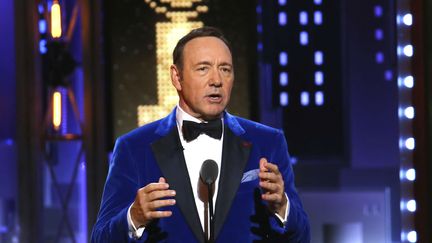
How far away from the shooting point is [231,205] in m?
1.87

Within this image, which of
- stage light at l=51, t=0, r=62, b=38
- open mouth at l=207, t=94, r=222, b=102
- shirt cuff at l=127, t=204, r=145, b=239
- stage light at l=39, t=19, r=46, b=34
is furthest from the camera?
stage light at l=39, t=19, r=46, b=34

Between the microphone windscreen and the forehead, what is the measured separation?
0.32 m

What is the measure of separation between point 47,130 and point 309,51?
172 cm

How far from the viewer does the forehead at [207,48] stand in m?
1.89

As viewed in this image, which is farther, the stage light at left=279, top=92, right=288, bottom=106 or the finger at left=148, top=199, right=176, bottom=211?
the stage light at left=279, top=92, right=288, bottom=106

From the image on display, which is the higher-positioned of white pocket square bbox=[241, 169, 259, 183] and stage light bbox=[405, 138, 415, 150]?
white pocket square bbox=[241, 169, 259, 183]

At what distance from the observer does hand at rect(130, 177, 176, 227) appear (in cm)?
164

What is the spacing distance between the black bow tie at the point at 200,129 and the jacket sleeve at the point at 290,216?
152mm

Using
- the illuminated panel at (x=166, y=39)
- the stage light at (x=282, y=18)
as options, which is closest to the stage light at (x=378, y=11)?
the stage light at (x=282, y=18)

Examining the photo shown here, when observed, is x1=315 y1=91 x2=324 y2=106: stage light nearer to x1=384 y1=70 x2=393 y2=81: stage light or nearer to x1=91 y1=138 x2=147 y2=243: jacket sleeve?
x1=384 y1=70 x2=393 y2=81: stage light

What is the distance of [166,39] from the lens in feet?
15.7

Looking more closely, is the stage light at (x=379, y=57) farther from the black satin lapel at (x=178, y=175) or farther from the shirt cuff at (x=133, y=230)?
the shirt cuff at (x=133, y=230)

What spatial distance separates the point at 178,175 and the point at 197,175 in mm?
64

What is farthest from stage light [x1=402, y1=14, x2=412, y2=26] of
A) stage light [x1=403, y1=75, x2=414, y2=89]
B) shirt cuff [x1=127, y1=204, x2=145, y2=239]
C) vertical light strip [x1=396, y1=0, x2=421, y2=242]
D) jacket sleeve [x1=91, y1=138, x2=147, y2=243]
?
shirt cuff [x1=127, y1=204, x2=145, y2=239]
